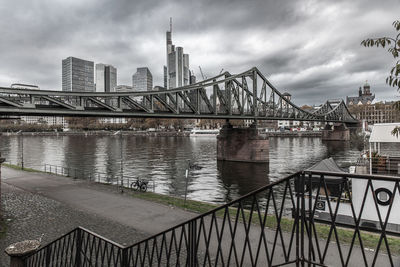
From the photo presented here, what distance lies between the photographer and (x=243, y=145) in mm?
53031

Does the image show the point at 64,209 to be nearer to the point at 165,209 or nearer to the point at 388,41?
the point at 165,209

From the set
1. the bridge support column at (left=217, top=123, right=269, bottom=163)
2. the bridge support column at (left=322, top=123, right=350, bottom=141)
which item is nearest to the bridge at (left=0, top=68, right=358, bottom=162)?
the bridge support column at (left=217, top=123, right=269, bottom=163)

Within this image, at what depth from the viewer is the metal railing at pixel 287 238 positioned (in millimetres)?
3318

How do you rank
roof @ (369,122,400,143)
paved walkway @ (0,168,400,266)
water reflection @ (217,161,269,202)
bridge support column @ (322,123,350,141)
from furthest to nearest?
bridge support column @ (322,123,350,141)
water reflection @ (217,161,269,202)
roof @ (369,122,400,143)
paved walkway @ (0,168,400,266)

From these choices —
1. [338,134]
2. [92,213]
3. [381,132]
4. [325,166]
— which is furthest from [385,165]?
[338,134]

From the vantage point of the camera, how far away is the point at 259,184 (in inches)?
1277

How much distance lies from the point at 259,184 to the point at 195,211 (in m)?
18.4

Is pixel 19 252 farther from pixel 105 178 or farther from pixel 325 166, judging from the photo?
pixel 105 178

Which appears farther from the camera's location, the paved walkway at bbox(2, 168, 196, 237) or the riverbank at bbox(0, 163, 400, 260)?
the paved walkway at bbox(2, 168, 196, 237)

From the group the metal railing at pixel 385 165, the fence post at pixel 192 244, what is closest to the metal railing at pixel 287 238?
the fence post at pixel 192 244

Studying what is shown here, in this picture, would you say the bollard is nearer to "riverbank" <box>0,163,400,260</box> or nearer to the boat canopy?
"riverbank" <box>0,163,400,260</box>

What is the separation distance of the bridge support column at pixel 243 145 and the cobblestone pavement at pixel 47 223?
3853cm

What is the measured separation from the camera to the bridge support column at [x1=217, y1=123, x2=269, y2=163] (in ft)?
167

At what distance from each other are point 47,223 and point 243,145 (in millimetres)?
42569
